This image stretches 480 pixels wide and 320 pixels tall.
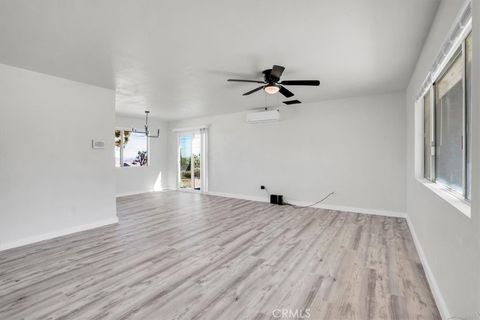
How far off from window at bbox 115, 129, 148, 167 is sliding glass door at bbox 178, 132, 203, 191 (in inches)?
46.8

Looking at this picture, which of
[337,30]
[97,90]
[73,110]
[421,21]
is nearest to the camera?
[421,21]

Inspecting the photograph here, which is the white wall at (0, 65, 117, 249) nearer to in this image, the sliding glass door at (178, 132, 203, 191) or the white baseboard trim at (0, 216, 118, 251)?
the white baseboard trim at (0, 216, 118, 251)

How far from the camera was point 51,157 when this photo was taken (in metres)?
3.59

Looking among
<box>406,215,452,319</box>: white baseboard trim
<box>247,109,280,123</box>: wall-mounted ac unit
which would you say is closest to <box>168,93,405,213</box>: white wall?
<box>247,109,280,123</box>: wall-mounted ac unit

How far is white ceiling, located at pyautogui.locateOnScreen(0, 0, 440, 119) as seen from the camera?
1.98m

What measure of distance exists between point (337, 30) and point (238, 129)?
454 centimetres

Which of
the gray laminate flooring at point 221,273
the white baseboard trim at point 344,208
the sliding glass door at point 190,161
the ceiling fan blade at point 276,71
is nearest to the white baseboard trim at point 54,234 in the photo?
the gray laminate flooring at point 221,273

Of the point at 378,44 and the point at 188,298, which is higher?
the point at 378,44

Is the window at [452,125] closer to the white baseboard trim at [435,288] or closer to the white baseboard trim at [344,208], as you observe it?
the white baseboard trim at [435,288]

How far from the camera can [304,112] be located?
5582 millimetres

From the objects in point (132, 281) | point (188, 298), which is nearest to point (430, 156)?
point (188, 298)

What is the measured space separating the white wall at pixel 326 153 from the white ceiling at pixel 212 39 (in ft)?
3.29

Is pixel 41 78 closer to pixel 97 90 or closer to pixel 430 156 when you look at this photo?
pixel 97 90

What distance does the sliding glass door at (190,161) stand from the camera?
25.6 feet
